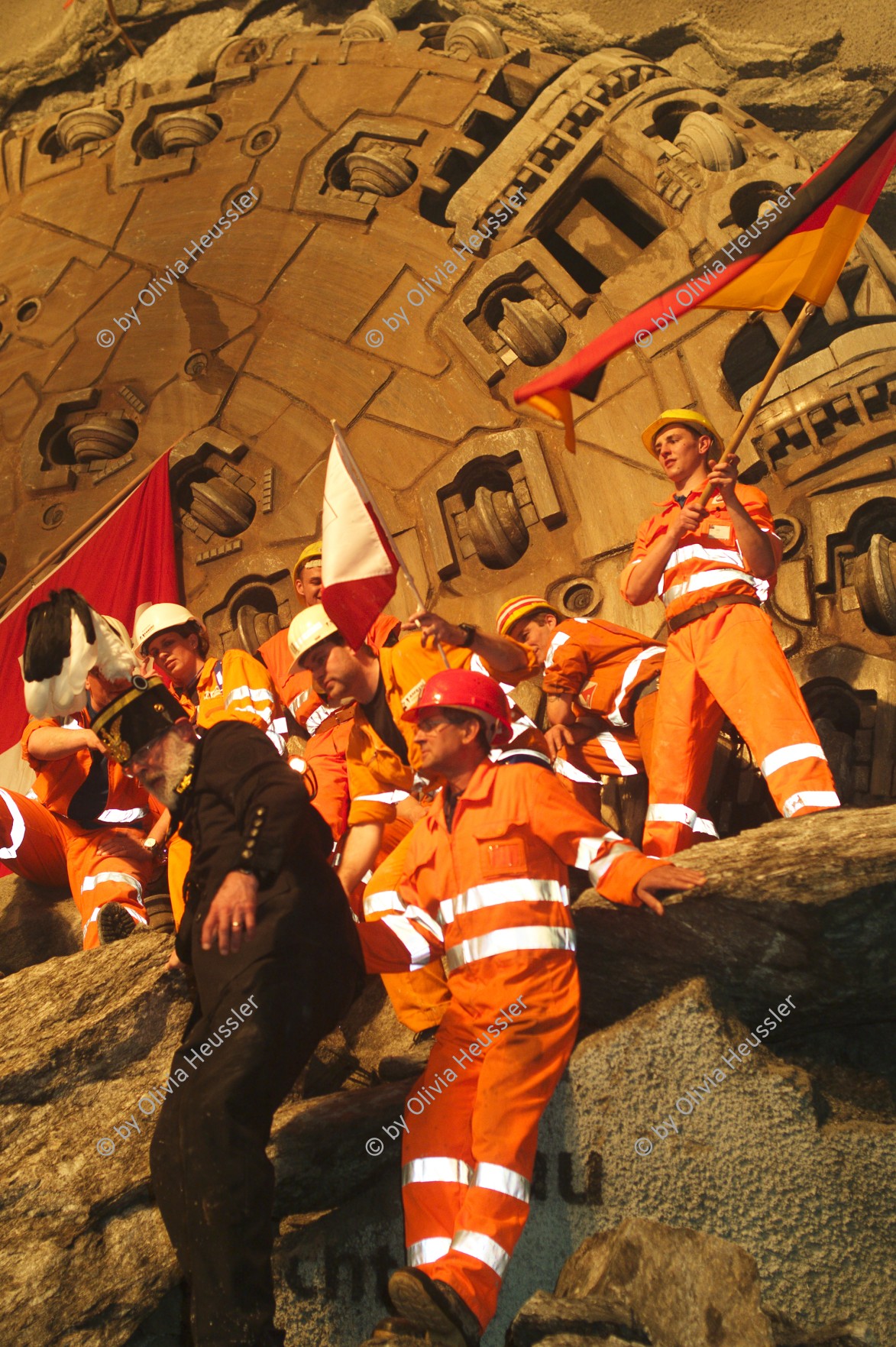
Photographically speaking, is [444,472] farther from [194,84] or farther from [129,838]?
[194,84]

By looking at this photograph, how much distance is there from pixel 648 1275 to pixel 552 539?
13.9 ft

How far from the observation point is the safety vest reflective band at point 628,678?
4812 millimetres

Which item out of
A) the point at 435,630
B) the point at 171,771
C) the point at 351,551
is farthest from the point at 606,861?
the point at 351,551

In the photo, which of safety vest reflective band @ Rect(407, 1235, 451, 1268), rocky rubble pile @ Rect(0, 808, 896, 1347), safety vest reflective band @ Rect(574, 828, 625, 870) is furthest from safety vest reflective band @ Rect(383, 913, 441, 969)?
safety vest reflective band @ Rect(407, 1235, 451, 1268)

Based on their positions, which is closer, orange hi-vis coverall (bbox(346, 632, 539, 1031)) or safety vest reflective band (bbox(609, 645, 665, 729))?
orange hi-vis coverall (bbox(346, 632, 539, 1031))

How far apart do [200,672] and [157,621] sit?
11.9 inches

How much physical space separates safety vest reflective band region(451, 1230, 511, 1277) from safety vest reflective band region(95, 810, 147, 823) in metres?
2.87

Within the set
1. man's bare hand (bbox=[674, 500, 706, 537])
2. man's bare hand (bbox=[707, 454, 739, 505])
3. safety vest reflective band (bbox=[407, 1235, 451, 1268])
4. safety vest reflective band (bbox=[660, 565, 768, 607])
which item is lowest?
safety vest reflective band (bbox=[407, 1235, 451, 1268])

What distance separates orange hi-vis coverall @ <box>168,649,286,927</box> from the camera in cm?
455

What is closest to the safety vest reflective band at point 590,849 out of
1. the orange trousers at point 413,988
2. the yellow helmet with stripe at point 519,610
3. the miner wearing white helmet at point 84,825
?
the orange trousers at point 413,988

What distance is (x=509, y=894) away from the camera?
314 cm

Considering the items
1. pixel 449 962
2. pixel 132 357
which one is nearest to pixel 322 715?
pixel 449 962

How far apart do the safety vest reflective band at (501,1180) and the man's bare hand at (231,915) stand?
33.7 inches

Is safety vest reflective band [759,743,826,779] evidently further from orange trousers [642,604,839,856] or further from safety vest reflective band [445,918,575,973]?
safety vest reflective band [445,918,575,973]
